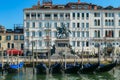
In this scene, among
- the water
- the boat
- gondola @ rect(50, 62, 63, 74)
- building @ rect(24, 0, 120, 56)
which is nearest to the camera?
the water

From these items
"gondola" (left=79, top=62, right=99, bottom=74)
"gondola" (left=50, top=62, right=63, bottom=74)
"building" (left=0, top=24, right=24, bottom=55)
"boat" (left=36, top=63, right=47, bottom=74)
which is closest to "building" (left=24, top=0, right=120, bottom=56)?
"building" (left=0, top=24, right=24, bottom=55)

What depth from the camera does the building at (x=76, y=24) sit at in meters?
57.2

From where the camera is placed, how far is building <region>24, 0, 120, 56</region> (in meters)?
57.2

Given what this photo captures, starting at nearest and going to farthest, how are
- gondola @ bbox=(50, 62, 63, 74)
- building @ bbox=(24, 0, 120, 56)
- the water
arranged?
1. the water
2. gondola @ bbox=(50, 62, 63, 74)
3. building @ bbox=(24, 0, 120, 56)

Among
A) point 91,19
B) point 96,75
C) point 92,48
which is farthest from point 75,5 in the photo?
point 96,75

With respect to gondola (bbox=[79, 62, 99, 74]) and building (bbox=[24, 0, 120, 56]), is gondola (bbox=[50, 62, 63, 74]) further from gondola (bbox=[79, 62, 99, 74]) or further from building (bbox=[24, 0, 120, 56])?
building (bbox=[24, 0, 120, 56])

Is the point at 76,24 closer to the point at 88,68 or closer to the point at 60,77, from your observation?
the point at 88,68

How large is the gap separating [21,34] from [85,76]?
24.0m

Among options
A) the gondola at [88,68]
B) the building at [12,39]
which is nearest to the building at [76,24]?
the building at [12,39]

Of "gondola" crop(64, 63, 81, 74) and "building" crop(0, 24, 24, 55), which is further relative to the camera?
"building" crop(0, 24, 24, 55)

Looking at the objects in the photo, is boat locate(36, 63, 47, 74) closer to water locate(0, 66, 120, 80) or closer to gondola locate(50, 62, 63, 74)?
gondola locate(50, 62, 63, 74)

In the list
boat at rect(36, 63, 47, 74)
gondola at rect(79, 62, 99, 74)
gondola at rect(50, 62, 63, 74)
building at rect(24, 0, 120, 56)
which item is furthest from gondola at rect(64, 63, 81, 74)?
building at rect(24, 0, 120, 56)

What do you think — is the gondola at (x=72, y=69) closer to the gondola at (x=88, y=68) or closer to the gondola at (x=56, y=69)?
the gondola at (x=88, y=68)

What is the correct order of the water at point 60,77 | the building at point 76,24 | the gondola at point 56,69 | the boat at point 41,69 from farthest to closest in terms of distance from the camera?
the building at point 76,24 < the gondola at point 56,69 < the boat at point 41,69 < the water at point 60,77
